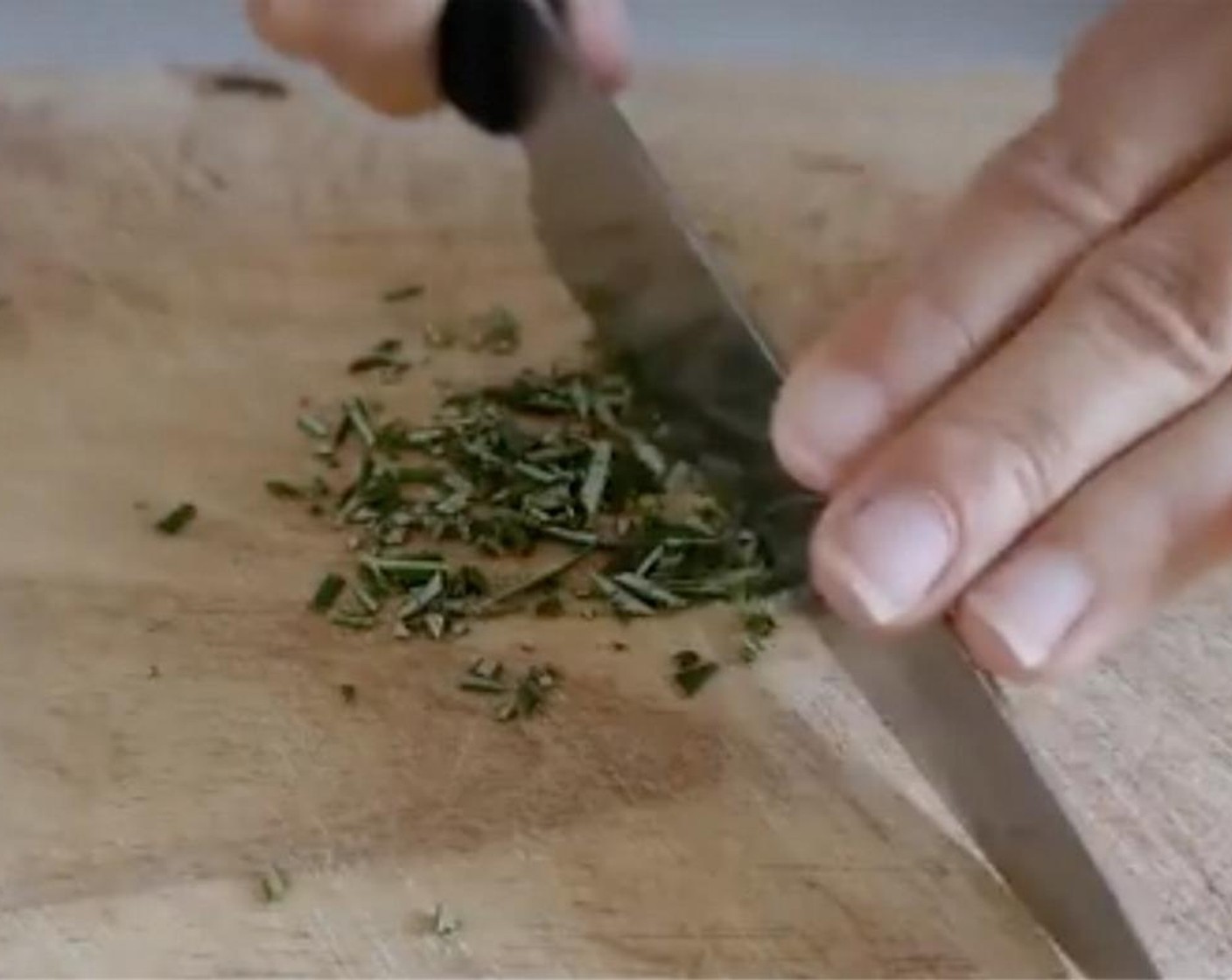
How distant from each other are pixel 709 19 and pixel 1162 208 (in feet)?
2.46

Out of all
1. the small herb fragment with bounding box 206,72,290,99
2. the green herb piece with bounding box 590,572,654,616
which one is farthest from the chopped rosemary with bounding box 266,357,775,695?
the small herb fragment with bounding box 206,72,290,99

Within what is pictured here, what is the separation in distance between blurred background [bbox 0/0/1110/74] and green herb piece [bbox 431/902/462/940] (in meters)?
0.93

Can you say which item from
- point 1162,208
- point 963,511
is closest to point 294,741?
point 963,511

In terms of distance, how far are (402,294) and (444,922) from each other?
0.48 m

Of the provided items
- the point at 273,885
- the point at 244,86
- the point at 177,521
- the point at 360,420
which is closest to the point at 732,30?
the point at 244,86

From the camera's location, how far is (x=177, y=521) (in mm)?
1278

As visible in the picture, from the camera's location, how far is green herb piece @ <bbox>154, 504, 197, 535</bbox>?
1276mm

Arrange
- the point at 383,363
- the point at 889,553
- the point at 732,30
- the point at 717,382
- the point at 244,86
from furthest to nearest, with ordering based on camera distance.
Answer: the point at 732,30 → the point at 244,86 → the point at 383,363 → the point at 717,382 → the point at 889,553

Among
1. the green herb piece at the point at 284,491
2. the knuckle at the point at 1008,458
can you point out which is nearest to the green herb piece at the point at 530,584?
the green herb piece at the point at 284,491

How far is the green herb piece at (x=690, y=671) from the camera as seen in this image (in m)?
1.18

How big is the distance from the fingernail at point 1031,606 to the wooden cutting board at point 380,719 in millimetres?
94

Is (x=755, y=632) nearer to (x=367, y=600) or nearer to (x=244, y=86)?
(x=367, y=600)

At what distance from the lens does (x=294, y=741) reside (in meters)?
1.15

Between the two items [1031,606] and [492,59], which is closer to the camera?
[1031,606]
